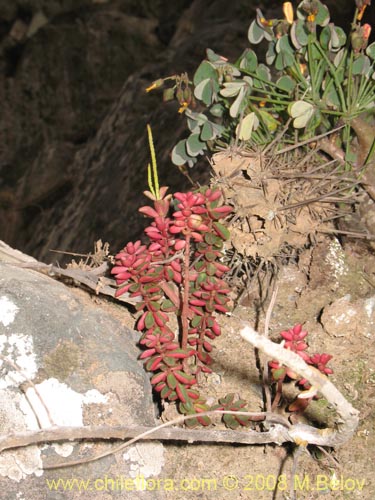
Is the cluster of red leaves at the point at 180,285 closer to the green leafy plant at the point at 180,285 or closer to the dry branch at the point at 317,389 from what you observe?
the green leafy plant at the point at 180,285

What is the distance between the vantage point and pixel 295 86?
5.20ft

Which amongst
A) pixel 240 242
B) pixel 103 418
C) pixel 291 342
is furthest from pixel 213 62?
pixel 103 418

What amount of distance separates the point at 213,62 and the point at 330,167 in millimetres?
375

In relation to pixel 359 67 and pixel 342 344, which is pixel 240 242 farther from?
pixel 359 67

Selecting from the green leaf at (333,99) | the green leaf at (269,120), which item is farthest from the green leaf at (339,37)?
the green leaf at (269,120)

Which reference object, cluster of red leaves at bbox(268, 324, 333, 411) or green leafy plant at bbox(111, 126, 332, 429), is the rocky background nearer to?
green leafy plant at bbox(111, 126, 332, 429)

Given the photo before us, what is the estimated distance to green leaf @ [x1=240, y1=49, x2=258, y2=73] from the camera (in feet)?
5.23

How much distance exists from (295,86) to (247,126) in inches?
7.7

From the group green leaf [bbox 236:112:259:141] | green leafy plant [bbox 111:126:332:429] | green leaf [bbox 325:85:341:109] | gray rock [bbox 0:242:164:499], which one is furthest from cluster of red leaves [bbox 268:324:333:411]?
green leaf [bbox 325:85:341:109]

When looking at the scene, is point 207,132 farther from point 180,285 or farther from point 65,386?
point 65,386

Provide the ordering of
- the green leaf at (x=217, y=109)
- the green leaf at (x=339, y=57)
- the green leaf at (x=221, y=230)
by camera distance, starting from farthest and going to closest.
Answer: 1. the green leaf at (x=217, y=109)
2. the green leaf at (x=339, y=57)
3. the green leaf at (x=221, y=230)

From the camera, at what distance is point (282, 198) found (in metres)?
1.43

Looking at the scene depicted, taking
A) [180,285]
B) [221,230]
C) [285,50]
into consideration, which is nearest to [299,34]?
[285,50]

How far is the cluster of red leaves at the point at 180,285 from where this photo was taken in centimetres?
128
